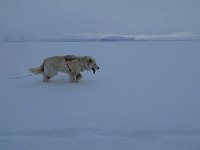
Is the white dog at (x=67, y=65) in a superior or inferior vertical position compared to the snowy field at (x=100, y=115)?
superior

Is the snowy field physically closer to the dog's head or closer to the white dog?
the white dog

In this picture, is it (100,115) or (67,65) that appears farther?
(67,65)

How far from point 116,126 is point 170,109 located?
1.28 metres

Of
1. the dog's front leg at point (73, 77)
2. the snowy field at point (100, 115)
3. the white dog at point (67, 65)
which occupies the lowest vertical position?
the snowy field at point (100, 115)

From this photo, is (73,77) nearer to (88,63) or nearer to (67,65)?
(67,65)

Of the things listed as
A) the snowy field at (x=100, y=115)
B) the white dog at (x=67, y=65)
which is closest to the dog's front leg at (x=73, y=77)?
the white dog at (x=67, y=65)

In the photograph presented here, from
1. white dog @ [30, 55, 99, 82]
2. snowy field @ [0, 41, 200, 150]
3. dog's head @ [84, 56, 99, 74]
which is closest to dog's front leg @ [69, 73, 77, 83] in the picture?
white dog @ [30, 55, 99, 82]

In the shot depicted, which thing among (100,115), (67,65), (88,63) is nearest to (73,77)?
(67,65)

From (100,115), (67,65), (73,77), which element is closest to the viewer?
(100,115)

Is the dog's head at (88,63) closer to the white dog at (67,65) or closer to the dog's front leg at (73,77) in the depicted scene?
the white dog at (67,65)

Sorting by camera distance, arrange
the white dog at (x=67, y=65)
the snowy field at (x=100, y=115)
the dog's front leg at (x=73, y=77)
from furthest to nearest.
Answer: the dog's front leg at (x=73, y=77) < the white dog at (x=67, y=65) < the snowy field at (x=100, y=115)

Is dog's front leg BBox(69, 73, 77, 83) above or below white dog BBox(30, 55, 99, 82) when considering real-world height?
below

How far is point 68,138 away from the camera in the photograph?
13.3ft

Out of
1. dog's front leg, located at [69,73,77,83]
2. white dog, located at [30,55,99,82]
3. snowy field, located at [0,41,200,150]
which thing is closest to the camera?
snowy field, located at [0,41,200,150]
